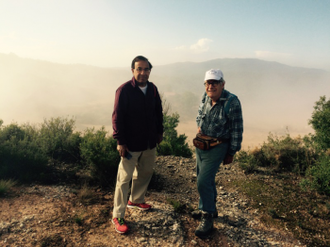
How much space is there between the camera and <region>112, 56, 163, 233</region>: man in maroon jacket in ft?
10.3

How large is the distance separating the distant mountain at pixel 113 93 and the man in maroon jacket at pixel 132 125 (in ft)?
125

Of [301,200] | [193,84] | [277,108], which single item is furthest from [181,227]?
[193,84]

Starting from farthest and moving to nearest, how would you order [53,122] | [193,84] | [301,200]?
[193,84] < [53,122] < [301,200]

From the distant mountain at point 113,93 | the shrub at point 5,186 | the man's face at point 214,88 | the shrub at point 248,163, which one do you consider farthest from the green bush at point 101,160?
the distant mountain at point 113,93

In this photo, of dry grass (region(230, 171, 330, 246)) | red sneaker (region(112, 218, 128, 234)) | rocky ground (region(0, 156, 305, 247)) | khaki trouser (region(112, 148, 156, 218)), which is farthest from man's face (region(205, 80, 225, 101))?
dry grass (region(230, 171, 330, 246))

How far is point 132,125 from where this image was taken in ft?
10.7

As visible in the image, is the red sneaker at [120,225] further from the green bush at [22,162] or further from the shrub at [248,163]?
the shrub at [248,163]

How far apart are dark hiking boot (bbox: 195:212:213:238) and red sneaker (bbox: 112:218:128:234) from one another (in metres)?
1.07

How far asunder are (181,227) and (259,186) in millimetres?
2756

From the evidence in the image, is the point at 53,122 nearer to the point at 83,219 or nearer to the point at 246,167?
the point at 83,219

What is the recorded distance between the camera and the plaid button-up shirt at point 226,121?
Result: 2.98 meters

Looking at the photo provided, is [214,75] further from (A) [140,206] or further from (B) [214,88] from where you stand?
(A) [140,206]

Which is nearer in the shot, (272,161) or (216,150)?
(216,150)

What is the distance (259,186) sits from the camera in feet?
17.8
